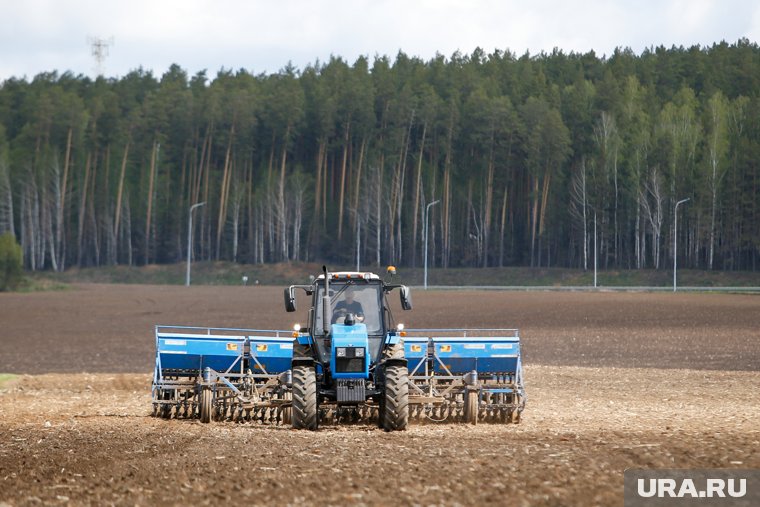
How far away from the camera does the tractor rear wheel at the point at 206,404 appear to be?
59.0 ft

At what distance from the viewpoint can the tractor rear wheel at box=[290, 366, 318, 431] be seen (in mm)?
16344

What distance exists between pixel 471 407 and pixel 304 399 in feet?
9.95

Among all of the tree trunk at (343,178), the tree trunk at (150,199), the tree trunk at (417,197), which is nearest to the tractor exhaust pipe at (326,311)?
the tree trunk at (417,197)

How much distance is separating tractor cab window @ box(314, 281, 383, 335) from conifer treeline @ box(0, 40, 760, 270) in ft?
238

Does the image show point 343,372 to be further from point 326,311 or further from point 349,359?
point 326,311

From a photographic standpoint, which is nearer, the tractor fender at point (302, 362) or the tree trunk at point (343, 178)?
the tractor fender at point (302, 362)

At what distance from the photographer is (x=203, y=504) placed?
9719 millimetres

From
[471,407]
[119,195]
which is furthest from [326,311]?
[119,195]

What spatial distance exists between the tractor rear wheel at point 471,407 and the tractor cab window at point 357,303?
71.6 inches

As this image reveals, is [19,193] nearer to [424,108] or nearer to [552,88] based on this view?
[424,108]

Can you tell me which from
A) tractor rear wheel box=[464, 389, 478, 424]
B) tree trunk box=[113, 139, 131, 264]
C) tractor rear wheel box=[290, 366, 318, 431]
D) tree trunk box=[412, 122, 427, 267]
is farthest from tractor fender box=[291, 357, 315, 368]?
tree trunk box=[113, 139, 131, 264]

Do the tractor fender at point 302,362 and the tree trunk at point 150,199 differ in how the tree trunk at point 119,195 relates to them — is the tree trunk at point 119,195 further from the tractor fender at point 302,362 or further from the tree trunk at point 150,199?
the tractor fender at point 302,362

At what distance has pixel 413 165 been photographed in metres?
106

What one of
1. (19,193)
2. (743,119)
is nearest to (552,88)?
(743,119)
